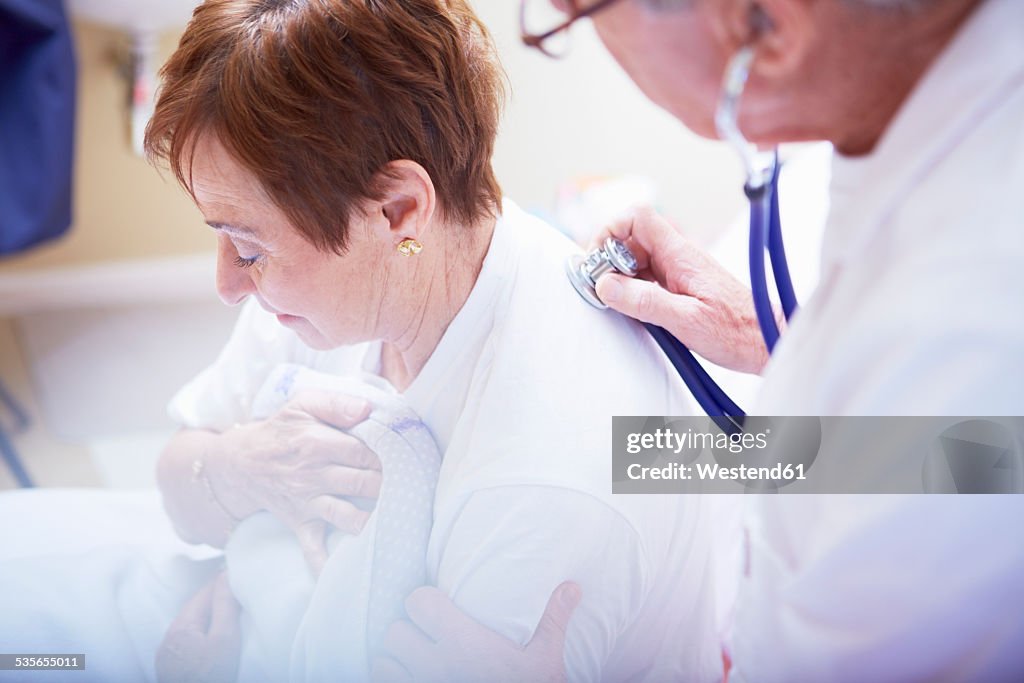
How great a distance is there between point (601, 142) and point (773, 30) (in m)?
1.57

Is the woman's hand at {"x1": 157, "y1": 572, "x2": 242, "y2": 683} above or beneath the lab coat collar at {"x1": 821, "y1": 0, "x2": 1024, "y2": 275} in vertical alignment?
beneath

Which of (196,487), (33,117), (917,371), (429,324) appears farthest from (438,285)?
(33,117)

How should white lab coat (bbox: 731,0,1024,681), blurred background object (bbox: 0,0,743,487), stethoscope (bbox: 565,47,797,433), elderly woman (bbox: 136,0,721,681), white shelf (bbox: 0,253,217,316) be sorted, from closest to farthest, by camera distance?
1. white lab coat (bbox: 731,0,1024,681)
2. stethoscope (bbox: 565,47,797,433)
3. elderly woman (bbox: 136,0,721,681)
4. blurred background object (bbox: 0,0,743,487)
5. white shelf (bbox: 0,253,217,316)

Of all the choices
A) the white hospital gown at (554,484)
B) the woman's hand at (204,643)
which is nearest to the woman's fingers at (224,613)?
the woman's hand at (204,643)

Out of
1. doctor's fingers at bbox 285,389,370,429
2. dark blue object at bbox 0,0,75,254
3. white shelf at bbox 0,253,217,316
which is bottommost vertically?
doctor's fingers at bbox 285,389,370,429

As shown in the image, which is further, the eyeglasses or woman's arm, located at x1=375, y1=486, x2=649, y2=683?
woman's arm, located at x1=375, y1=486, x2=649, y2=683

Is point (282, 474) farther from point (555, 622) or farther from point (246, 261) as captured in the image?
point (555, 622)

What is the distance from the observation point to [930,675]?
64cm

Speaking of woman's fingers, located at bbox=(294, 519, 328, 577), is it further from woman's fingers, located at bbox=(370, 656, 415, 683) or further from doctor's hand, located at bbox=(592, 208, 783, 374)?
doctor's hand, located at bbox=(592, 208, 783, 374)

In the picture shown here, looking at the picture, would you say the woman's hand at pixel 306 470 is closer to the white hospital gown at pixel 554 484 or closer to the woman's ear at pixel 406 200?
the white hospital gown at pixel 554 484

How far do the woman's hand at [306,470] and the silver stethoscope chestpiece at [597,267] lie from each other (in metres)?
0.24

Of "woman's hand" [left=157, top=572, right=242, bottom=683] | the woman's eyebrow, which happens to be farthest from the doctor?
"woman's hand" [left=157, top=572, right=242, bottom=683]

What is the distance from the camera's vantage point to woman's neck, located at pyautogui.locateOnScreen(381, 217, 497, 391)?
87cm

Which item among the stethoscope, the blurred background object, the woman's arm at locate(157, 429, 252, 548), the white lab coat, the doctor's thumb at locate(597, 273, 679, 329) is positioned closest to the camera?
the white lab coat
